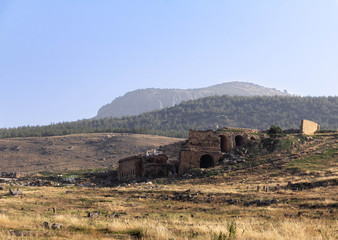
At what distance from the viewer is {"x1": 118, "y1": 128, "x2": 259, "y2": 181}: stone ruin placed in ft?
124

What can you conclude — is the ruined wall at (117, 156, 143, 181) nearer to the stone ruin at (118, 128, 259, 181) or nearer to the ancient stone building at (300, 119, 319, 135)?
the stone ruin at (118, 128, 259, 181)

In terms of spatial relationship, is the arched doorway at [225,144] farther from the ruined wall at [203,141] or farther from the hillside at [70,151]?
the hillside at [70,151]

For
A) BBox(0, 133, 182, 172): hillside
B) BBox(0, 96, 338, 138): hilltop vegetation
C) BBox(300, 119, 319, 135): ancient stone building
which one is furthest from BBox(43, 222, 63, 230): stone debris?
BBox(0, 96, 338, 138): hilltop vegetation

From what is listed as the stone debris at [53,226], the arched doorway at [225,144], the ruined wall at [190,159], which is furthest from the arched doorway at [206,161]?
the stone debris at [53,226]

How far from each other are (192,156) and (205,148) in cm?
147

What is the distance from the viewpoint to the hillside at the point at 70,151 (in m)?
70.4

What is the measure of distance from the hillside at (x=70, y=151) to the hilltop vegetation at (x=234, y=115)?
114 feet

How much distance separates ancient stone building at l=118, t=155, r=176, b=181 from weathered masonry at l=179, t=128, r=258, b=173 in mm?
1822

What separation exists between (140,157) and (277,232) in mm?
29460

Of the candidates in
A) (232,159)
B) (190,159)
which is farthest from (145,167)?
(232,159)

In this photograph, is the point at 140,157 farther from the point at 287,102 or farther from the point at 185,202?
the point at 287,102

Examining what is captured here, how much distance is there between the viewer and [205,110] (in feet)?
493

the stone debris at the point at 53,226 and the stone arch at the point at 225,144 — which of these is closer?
the stone debris at the point at 53,226

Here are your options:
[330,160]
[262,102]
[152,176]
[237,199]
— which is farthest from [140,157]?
[262,102]
